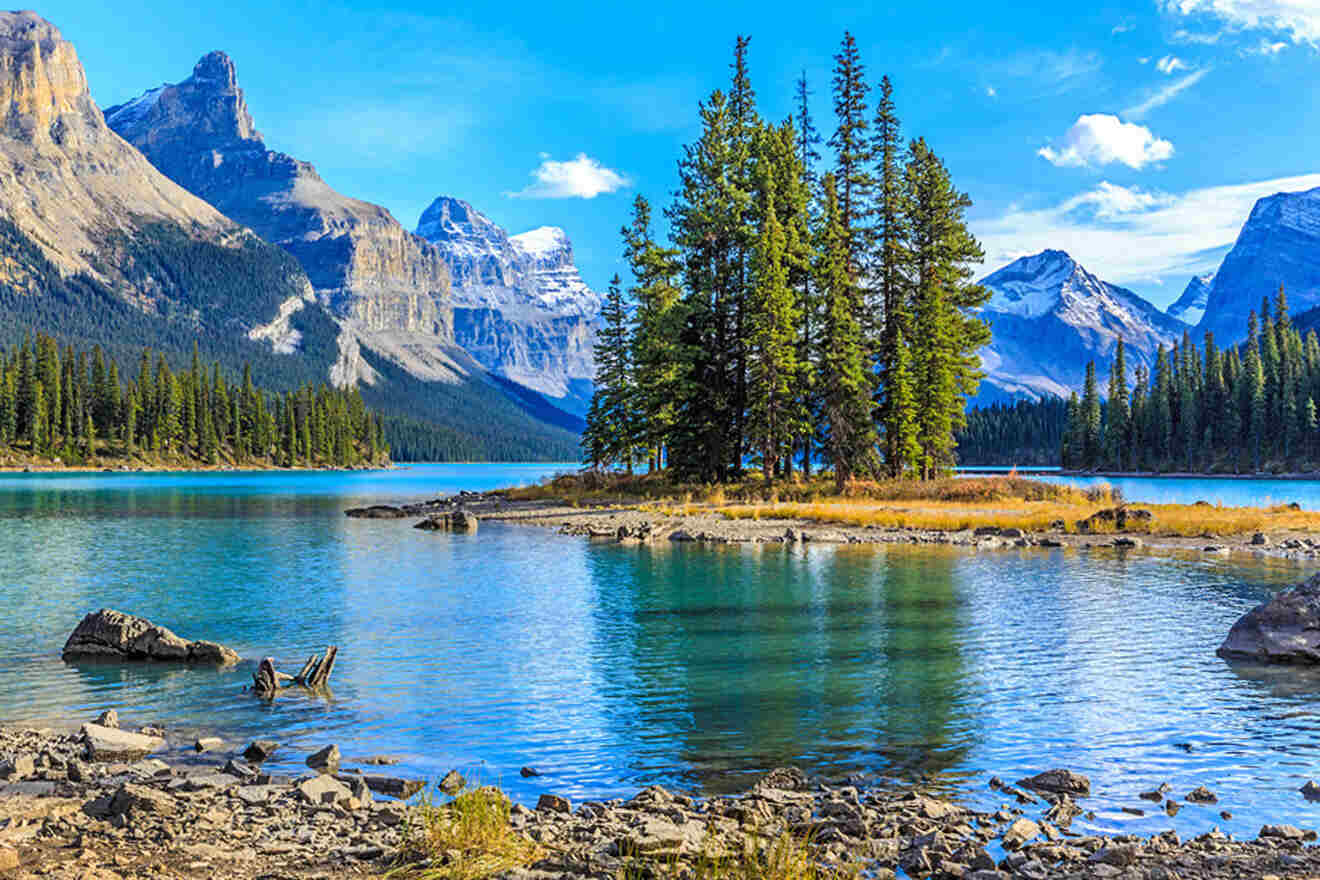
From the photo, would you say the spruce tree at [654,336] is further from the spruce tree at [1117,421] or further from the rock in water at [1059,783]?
the spruce tree at [1117,421]

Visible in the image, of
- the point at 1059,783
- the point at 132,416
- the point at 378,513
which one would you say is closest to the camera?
the point at 1059,783

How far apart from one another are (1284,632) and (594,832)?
600 inches

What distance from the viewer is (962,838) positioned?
29.4 feet

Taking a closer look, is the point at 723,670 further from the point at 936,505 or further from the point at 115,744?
the point at 936,505

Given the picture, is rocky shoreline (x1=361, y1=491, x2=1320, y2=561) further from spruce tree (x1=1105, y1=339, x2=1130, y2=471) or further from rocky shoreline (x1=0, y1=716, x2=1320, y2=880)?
spruce tree (x1=1105, y1=339, x2=1130, y2=471)

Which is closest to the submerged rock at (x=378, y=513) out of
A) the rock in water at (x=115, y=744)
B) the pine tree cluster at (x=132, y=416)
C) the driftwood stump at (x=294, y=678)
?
the driftwood stump at (x=294, y=678)

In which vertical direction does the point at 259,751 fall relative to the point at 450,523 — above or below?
below

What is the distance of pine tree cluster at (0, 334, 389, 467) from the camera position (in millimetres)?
143750

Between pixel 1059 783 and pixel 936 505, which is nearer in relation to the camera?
pixel 1059 783

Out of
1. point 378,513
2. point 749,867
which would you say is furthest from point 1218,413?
point 749,867

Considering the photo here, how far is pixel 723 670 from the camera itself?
17594 millimetres

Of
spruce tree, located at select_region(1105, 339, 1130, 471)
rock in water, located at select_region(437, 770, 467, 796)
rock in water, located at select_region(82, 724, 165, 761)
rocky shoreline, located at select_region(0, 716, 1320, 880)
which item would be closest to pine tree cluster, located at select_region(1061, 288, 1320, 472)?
spruce tree, located at select_region(1105, 339, 1130, 471)

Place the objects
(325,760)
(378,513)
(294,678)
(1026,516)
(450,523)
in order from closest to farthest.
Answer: (325,760) < (294,678) < (1026,516) < (450,523) < (378,513)

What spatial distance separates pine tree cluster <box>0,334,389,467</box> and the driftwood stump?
152 m
